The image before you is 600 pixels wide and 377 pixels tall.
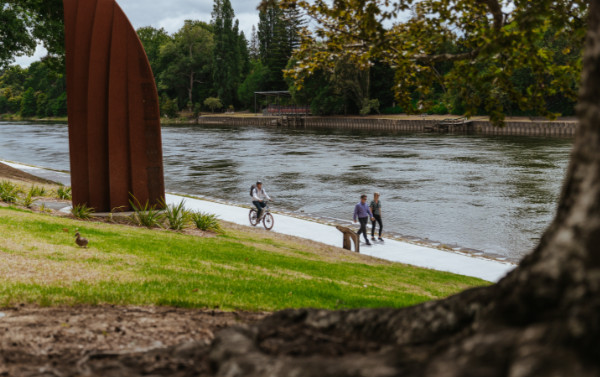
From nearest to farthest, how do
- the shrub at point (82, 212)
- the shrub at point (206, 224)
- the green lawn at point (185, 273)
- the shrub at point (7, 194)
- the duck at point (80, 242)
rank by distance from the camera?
1. the green lawn at point (185, 273)
2. the duck at point (80, 242)
3. the shrub at point (82, 212)
4. the shrub at point (206, 224)
5. the shrub at point (7, 194)

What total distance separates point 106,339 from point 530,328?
10.8 ft

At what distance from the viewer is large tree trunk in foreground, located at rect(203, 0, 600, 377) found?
2.07 meters

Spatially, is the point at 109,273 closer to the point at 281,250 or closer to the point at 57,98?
the point at 281,250

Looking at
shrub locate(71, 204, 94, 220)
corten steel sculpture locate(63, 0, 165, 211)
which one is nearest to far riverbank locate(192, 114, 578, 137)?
corten steel sculpture locate(63, 0, 165, 211)

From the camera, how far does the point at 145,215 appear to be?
49.3ft

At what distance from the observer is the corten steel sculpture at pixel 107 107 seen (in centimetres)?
1509

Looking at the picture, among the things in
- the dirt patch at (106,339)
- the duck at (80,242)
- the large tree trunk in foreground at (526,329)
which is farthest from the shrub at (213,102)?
the large tree trunk in foreground at (526,329)

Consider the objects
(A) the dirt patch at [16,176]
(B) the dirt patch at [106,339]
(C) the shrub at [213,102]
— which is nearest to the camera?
(B) the dirt patch at [106,339]

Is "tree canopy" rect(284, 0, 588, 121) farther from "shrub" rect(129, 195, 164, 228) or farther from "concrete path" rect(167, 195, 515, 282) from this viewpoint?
"shrub" rect(129, 195, 164, 228)

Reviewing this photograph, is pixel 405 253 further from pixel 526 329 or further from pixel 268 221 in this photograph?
pixel 526 329

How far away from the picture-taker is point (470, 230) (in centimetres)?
2089

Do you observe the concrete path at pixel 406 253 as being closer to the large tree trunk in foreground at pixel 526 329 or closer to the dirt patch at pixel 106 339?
the dirt patch at pixel 106 339

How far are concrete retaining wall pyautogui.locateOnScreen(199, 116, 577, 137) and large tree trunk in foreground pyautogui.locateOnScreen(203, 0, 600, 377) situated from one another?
62.2 metres

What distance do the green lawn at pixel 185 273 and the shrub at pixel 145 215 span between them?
4.43ft
